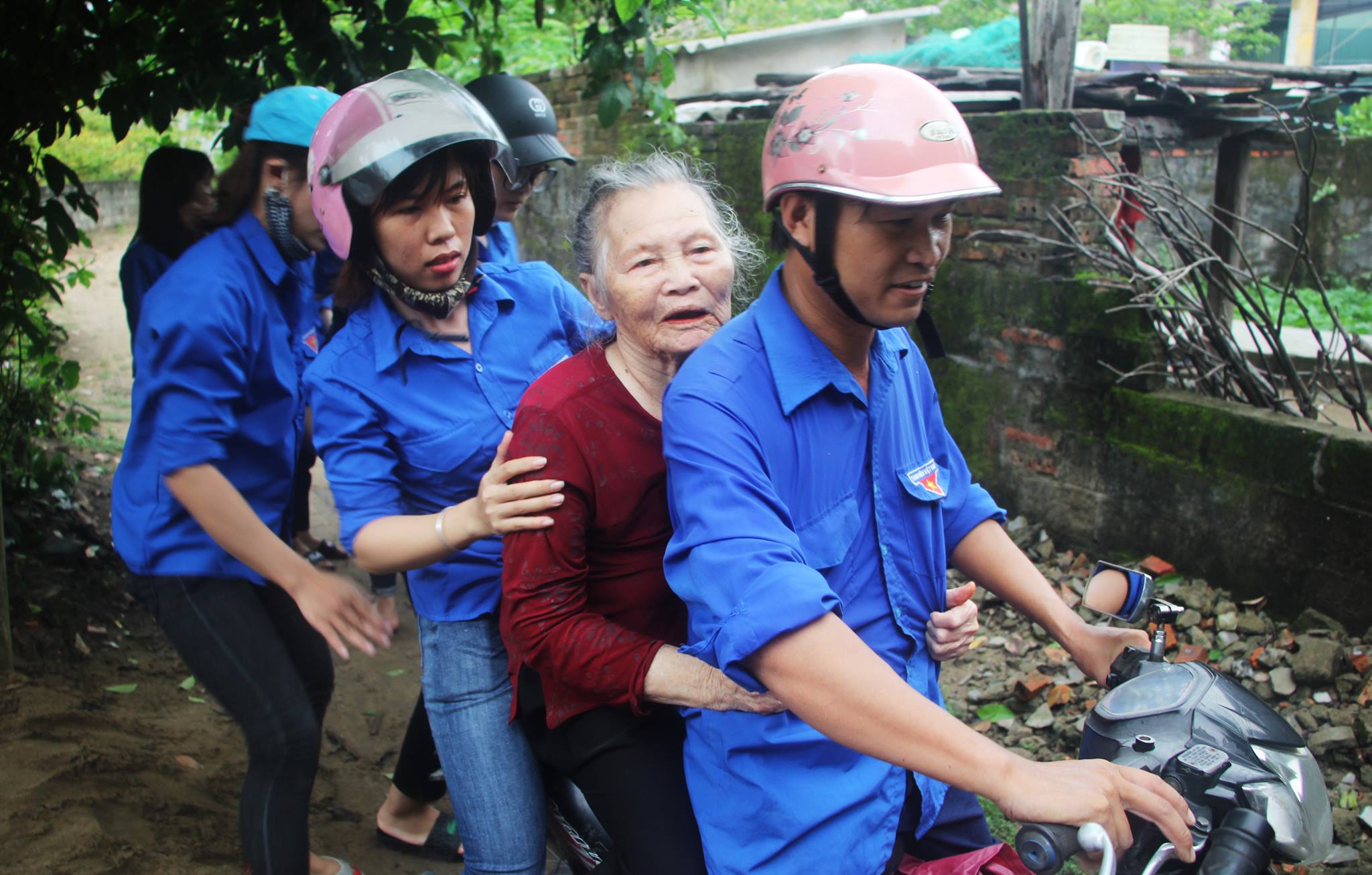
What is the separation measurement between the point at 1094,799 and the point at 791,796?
1.50 feet

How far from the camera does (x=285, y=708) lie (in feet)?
8.57

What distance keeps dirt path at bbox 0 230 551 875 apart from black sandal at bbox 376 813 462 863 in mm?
27

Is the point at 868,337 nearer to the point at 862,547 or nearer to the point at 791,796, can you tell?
the point at 862,547

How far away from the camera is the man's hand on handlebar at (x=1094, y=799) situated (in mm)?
1401

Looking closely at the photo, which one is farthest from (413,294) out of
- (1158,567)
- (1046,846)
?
(1158,567)

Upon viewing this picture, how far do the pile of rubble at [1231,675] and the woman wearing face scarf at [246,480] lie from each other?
2.64 meters

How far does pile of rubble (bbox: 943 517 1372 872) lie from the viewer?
3648 millimetres

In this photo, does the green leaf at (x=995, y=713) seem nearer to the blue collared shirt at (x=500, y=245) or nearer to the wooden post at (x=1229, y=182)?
the blue collared shirt at (x=500, y=245)

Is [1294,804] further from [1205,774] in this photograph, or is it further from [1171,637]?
[1171,637]

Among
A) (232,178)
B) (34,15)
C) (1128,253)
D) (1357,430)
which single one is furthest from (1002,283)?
(34,15)

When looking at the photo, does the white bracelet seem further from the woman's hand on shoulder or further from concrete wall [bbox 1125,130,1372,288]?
concrete wall [bbox 1125,130,1372,288]

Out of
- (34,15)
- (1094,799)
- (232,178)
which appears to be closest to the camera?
(1094,799)

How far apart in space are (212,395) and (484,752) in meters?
1.06

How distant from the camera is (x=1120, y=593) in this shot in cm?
188
